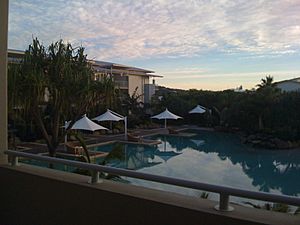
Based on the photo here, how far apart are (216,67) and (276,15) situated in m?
14.4

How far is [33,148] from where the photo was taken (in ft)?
58.9

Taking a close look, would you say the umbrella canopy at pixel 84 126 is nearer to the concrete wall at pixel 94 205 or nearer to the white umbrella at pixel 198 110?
the white umbrella at pixel 198 110

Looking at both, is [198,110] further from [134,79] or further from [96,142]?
[96,142]

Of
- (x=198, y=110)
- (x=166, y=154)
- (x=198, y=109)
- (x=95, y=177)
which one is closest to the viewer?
(x=95, y=177)

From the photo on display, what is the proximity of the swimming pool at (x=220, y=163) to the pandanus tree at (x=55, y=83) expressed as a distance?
9.71 feet

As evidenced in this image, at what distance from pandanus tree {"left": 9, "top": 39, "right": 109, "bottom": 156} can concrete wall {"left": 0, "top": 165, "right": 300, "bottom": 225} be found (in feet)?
34.9

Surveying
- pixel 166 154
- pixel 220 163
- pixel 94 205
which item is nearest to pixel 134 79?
pixel 166 154

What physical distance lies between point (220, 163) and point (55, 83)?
8.70 metres

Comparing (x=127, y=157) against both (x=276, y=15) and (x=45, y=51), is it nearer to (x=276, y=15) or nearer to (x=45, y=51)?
(x=45, y=51)

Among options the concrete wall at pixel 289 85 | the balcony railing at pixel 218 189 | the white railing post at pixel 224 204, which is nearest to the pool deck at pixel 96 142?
the balcony railing at pixel 218 189

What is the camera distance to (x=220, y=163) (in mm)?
16641

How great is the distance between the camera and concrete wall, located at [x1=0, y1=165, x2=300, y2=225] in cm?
208

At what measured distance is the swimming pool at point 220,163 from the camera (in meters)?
13.2

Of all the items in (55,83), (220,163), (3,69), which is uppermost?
(55,83)
